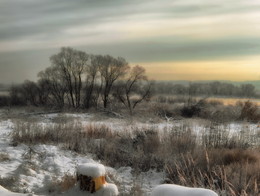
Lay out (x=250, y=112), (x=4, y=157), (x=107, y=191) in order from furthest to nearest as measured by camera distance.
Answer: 1. (x=250, y=112)
2. (x=4, y=157)
3. (x=107, y=191)

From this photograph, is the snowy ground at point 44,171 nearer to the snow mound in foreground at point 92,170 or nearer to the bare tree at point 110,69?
the snow mound in foreground at point 92,170

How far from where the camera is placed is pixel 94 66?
1464 inches

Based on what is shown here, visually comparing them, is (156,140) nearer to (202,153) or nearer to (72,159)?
(202,153)

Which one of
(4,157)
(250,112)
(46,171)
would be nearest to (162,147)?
(46,171)

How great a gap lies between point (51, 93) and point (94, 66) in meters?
6.53

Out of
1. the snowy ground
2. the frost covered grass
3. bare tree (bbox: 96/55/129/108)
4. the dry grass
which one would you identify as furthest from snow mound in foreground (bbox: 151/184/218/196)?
bare tree (bbox: 96/55/129/108)

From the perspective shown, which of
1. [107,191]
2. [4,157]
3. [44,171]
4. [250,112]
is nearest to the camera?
[107,191]

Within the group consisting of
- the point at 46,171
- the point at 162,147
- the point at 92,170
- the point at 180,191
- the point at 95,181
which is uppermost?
the point at 180,191

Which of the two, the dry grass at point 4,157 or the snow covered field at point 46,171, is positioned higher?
the dry grass at point 4,157

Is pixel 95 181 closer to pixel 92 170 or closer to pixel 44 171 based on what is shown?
pixel 92 170

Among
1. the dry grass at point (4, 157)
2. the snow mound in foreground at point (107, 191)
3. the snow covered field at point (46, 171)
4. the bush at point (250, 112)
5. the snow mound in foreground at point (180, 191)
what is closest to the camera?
the snow mound in foreground at point (180, 191)

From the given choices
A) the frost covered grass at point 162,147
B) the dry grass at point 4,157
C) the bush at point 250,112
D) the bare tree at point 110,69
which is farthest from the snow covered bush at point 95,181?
the bare tree at point 110,69

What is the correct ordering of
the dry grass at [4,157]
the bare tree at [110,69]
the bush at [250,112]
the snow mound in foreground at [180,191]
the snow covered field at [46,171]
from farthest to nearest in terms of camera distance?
the bare tree at [110,69], the bush at [250,112], the dry grass at [4,157], the snow covered field at [46,171], the snow mound in foreground at [180,191]

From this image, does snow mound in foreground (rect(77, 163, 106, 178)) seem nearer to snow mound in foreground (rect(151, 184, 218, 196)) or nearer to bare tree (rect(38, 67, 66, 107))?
snow mound in foreground (rect(151, 184, 218, 196))
